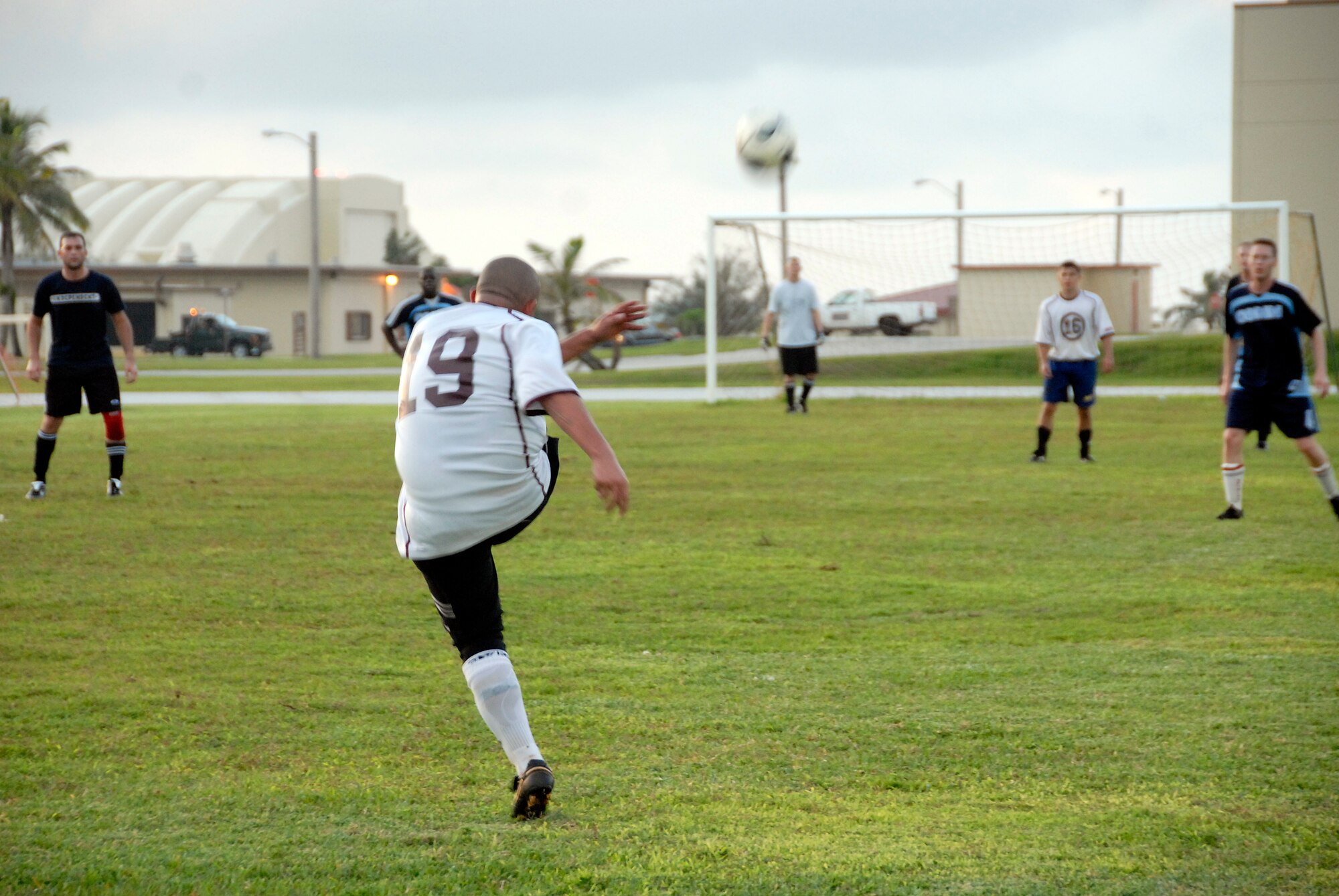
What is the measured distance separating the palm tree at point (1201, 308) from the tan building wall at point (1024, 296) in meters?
0.78

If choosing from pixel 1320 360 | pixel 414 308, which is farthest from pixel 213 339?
pixel 1320 360

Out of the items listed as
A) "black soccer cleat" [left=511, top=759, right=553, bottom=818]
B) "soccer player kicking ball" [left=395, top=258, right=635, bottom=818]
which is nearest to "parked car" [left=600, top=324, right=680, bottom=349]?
"soccer player kicking ball" [left=395, top=258, right=635, bottom=818]

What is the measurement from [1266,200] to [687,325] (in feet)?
110

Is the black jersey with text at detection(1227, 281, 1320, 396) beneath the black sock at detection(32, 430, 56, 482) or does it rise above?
above

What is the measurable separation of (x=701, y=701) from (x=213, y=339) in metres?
55.2

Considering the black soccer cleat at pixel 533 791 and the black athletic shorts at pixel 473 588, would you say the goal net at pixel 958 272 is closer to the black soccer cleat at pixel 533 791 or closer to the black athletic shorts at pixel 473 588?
the black athletic shorts at pixel 473 588

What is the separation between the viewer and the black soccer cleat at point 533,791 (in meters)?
4.03

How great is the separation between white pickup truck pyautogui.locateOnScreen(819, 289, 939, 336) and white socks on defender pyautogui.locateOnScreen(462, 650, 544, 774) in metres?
24.1

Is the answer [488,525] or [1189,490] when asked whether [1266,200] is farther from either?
[488,525]

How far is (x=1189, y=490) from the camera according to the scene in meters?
12.1

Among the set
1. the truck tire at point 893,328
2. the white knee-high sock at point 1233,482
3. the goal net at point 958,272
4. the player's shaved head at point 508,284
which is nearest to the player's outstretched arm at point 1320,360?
the white knee-high sock at point 1233,482

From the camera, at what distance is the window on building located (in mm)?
67463

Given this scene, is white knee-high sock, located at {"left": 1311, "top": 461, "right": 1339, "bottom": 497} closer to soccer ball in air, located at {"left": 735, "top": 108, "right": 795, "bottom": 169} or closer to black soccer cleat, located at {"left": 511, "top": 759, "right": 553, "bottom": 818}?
black soccer cleat, located at {"left": 511, "top": 759, "right": 553, "bottom": 818}

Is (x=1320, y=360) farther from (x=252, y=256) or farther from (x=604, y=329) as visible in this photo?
(x=252, y=256)
